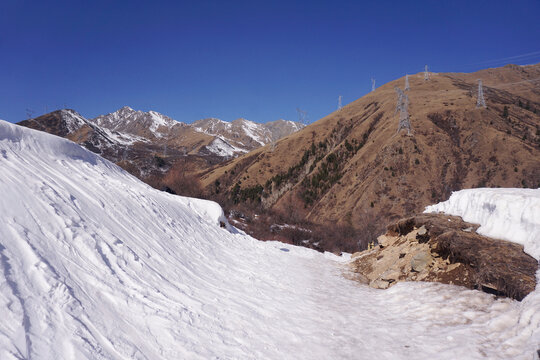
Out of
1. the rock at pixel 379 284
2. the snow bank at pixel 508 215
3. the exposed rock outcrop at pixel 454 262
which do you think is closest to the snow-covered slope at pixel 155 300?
the rock at pixel 379 284

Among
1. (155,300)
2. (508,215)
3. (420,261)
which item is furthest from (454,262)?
(155,300)

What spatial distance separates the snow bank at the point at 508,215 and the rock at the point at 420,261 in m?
2.18

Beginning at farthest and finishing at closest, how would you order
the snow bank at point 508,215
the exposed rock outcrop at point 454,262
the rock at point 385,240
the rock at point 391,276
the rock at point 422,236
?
the rock at point 385,240 → the rock at point 422,236 → the rock at point 391,276 → the snow bank at point 508,215 → the exposed rock outcrop at point 454,262

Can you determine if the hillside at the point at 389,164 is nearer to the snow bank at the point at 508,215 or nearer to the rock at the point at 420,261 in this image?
the snow bank at the point at 508,215

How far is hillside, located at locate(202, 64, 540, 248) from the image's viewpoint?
5225 centimetres

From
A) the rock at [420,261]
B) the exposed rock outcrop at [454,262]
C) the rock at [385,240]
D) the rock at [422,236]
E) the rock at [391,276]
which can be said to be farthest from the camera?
the rock at [385,240]

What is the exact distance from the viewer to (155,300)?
18.9ft

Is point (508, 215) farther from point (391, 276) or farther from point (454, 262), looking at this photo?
point (391, 276)

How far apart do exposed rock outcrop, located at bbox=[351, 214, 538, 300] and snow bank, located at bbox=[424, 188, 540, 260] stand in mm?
356

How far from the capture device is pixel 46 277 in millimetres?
4605

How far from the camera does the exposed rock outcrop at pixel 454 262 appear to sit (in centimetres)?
749

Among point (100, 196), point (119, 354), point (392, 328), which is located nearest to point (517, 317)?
point (392, 328)

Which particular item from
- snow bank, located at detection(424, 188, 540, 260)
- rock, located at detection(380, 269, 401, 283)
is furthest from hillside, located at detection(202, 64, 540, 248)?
snow bank, located at detection(424, 188, 540, 260)

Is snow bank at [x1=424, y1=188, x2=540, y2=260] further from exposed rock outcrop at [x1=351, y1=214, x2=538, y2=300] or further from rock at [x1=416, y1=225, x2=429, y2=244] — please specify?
rock at [x1=416, y1=225, x2=429, y2=244]
